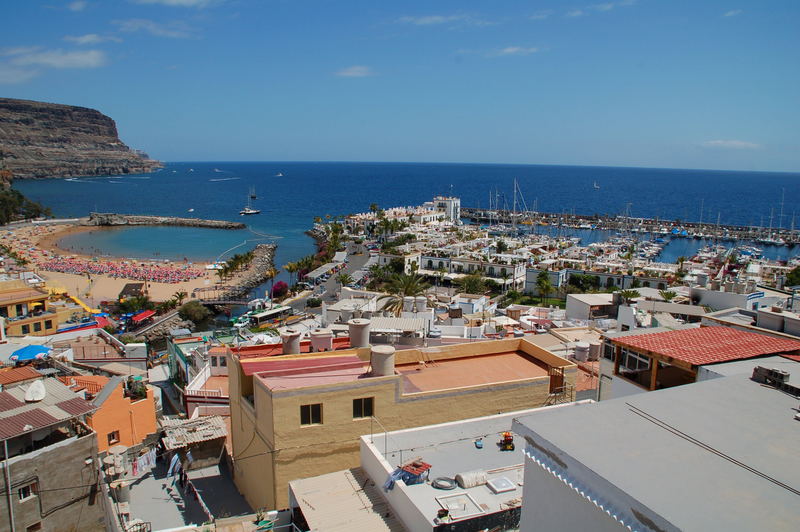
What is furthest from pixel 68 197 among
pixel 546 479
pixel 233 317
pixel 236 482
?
pixel 546 479

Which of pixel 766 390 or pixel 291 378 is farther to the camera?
pixel 291 378

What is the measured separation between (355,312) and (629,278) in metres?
30.3

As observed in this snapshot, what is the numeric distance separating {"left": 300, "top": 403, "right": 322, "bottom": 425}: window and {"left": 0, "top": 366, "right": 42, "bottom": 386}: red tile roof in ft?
29.3

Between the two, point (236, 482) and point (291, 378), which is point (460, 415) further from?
point (236, 482)

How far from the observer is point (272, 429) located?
31.4 feet

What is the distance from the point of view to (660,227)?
324 feet

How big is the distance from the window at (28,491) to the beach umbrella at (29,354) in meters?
11.5

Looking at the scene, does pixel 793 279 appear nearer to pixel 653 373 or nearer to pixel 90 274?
pixel 653 373

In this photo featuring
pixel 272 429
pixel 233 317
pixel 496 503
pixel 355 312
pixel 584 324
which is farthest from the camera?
pixel 233 317

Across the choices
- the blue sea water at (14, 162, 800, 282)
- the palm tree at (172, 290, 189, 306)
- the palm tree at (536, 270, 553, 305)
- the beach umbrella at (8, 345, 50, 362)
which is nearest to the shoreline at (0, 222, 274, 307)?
the palm tree at (172, 290, 189, 306)

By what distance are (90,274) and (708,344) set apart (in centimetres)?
5877

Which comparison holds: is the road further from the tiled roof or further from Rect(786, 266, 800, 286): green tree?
Rect(786, 266, 800, 286): green tree

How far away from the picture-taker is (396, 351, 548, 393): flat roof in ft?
37.7

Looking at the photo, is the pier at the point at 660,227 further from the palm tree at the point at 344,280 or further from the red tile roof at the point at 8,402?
the red tile roof at the point at 8,402
